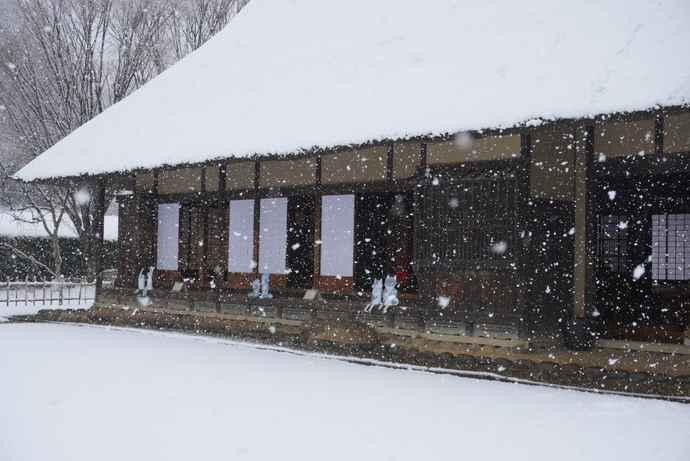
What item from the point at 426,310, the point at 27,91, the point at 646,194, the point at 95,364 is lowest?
the point at 95,364

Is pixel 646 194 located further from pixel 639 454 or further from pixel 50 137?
pixel 50 137

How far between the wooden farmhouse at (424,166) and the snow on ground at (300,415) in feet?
5.13

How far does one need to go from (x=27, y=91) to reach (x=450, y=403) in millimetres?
15643

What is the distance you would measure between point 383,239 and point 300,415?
20.4 feet

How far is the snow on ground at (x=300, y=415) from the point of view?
402 cm

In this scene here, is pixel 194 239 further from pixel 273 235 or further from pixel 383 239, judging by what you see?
pixel 383 239

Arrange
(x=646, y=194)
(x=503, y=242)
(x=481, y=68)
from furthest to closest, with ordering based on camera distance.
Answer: (x=646, y=194)
(x=481, y=68)
(x=503, y=242)

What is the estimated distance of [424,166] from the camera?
7672 millimetres

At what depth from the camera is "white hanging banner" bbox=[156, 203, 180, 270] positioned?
38.1 ft

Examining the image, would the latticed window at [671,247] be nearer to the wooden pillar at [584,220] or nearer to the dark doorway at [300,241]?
the wooden pillar at [584,220]

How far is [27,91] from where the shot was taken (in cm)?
1669

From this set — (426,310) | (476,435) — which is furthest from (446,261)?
(476,435)

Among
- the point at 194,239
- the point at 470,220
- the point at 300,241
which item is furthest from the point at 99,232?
the point at 470,220

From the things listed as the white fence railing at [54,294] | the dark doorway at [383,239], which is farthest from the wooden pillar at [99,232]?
the dark doorway at [383,239]
